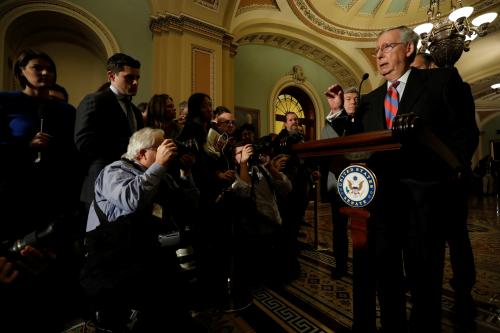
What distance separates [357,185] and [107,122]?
149 cm

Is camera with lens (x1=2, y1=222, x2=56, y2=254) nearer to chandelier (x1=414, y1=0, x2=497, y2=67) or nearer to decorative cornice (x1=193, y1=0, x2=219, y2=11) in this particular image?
chandelier (x1=414, y1=0, x2=497, y2=67)

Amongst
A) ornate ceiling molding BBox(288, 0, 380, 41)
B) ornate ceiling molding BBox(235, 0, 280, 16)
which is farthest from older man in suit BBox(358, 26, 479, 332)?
ornate ceiling molding BBox(288, 0, 380, 41)

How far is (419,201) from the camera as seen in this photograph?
1.03 m

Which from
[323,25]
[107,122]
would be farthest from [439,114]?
[323,25]

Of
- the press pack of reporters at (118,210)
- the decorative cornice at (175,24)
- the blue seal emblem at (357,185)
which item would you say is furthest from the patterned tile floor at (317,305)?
the decorative cornice at (175,24)

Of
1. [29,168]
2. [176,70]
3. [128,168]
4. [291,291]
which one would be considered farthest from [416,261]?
[176,70]

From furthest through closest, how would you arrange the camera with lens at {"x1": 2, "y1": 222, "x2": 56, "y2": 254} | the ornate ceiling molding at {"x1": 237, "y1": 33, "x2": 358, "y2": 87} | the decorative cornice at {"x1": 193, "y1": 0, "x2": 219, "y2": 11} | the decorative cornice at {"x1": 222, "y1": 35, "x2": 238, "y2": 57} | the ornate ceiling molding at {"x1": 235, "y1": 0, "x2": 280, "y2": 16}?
the ornate ceiling molding at {"x1": 237, "y1": 33, "x2": 358, "y2": 87} < the ornate ceiling molding at {"x1": 235, "y1": 0, "x2": 280, "y2": 16} < the decorative cornice at {"x1": 222, "y1": 35, "x2": 238, "y2": 57} < the decorative cornice at {"x1": 193, "y1": 0, "x2": 219, "y2": 11} < the camera with lens at {"x1": 2, "y1": 222, "x2": 56, "y2": 254}

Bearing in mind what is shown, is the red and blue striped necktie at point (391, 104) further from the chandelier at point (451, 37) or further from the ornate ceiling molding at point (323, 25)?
the ornate ceiling molding at point (323, 25)

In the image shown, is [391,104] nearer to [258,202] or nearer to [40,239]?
[258,202]

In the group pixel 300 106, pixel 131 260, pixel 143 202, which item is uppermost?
pixel 300 106

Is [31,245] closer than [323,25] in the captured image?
Yes

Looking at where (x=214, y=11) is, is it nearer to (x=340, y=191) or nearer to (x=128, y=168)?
(x=128, y=168)

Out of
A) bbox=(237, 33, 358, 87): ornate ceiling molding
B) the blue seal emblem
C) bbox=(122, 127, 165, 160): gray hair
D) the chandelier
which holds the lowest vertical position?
the blue seal emblem

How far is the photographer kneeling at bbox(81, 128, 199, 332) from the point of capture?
1147mm
